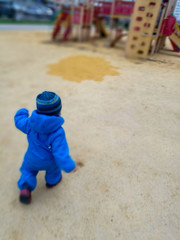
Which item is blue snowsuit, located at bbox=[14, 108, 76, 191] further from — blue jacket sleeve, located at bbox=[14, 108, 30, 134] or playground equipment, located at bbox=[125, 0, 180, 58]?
playground equipment, located at bbox=[125, 0, 180, 58]

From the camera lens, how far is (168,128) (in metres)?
1.95

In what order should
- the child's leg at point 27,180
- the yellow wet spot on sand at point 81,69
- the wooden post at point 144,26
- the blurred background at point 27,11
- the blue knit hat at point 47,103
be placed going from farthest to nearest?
1. the blurred background at point 27,11
2. the yellow wet spot on sand at point 81,69
3. the wooden post at point 144,26
4. the child's leg at point 27,180
5. the blue knit hat at point 47,103

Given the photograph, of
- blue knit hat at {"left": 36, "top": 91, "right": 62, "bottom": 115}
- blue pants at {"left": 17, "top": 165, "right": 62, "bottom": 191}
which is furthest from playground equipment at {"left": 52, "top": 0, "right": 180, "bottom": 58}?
blue pants at {"left": 17, "top": 165, "right": 62, "bottom": 191}

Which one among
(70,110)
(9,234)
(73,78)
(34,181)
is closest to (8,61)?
(73,78)

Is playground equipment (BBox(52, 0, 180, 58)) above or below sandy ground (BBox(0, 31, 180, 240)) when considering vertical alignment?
above

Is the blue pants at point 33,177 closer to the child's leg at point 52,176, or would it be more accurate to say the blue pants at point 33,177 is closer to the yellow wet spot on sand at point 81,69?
the child's leg at point 52,176

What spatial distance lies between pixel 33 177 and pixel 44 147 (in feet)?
1.01

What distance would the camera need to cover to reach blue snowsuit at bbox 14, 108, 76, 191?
1.17 meters

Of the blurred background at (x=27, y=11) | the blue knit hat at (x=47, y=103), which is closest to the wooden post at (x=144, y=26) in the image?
the blue knit hat at (x=47, y=103)

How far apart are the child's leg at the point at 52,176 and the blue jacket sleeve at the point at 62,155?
305 millimetres

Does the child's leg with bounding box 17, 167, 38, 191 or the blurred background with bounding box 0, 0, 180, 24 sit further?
the blurred background with bounding box 0, 0, 180, 24

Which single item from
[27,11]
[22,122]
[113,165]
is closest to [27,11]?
[27,11]

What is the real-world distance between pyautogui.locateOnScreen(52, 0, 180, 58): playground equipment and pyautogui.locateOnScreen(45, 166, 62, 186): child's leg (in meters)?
1.37

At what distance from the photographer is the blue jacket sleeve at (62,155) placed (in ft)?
3.84
